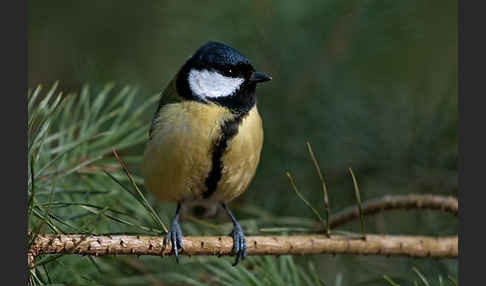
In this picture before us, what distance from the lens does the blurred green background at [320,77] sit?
1.29 meters

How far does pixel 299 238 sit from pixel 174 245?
0.63ft

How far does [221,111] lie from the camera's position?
3.18ft

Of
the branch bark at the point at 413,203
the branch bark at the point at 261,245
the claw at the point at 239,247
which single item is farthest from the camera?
the branch bark at the point at 413,203

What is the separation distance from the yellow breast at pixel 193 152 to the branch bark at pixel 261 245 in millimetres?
177

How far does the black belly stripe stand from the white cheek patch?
0.06 m

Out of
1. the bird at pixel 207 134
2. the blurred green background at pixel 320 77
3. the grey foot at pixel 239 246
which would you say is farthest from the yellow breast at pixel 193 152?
the blurred green background at pixel 320 77

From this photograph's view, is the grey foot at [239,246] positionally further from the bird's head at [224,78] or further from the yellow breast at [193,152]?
the bird's head at [224,78]

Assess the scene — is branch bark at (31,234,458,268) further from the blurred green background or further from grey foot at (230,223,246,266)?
the blurred green background

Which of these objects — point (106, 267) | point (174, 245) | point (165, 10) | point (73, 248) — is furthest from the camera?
point (165, 10)

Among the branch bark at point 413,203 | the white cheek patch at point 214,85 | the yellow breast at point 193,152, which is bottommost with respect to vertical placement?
the branch bark at point 413,203

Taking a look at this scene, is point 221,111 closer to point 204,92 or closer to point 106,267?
point 204,92

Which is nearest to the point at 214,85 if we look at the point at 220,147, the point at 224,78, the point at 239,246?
the point at 224,78

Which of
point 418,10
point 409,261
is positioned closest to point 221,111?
point 409,261

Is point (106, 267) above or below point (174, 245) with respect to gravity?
below
